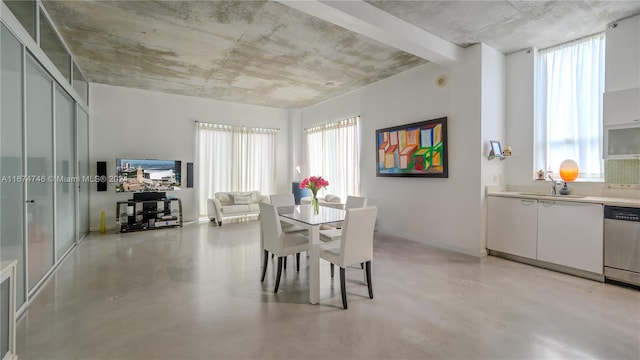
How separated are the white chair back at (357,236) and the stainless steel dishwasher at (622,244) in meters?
2.51

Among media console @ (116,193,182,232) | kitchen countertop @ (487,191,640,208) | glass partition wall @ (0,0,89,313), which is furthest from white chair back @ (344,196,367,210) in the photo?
media console @ (116,193,182,232)

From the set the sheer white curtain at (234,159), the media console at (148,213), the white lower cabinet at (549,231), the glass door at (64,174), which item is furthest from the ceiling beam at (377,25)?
the media console at (148,213)

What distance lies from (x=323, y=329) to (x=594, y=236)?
310cm

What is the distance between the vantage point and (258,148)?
7535 millimetres

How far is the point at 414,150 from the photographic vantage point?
4.75 metres

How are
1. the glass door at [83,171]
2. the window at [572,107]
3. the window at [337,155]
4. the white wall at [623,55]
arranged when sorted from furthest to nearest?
the window at [337,155], the glass door at [83,171], the window at [572,107], the white wall at [623,55]

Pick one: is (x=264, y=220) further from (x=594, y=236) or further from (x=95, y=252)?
(x=594, y=236)

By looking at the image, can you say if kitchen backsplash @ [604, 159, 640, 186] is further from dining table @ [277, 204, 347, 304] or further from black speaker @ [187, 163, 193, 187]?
black speaker @ [187, 163, 193, 187]

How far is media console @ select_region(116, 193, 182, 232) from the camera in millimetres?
5605

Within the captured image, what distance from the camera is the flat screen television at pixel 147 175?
5.59 m

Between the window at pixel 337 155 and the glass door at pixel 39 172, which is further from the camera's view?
the window at pixel 337 155

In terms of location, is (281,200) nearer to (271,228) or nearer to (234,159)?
(271,228)

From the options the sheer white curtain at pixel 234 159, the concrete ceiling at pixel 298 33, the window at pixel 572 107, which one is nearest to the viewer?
the concrete ceiling at pixel 298 33

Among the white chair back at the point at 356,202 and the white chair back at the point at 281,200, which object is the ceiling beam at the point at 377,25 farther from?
the white chair back at the point at 281,200
